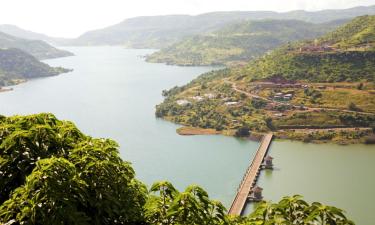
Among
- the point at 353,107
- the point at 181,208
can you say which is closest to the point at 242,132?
the point at 353,107

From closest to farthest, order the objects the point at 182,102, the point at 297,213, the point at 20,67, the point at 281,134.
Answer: the point at 297,213 < the point at 281,134 < the point at 182,102 < the point at 20,67

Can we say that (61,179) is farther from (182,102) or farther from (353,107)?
(182,102)

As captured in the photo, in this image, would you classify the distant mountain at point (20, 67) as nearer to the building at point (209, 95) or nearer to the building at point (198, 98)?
the building at point (198, 98)

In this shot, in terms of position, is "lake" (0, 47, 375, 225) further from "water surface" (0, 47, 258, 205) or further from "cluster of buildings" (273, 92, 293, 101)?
"cluster of buildings" (273, 92, 293, 101)

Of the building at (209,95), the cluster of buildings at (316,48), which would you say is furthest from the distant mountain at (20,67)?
the cluster of buildings at (316,48)

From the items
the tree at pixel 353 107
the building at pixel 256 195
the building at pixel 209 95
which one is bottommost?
the building at pixel 256 195

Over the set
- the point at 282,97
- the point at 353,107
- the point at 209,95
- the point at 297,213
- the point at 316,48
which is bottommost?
the point at 209,95
